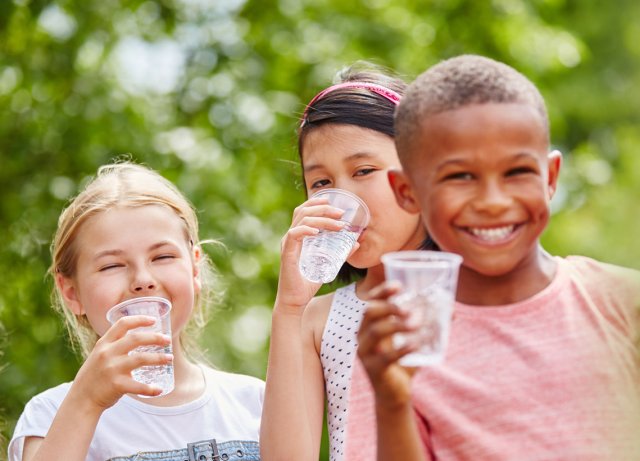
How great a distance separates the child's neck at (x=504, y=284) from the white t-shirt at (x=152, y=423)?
4.70 ft

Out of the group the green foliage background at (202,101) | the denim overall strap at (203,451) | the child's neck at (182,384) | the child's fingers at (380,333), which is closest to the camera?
the child's fingers at (380,333)

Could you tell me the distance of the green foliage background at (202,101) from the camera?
22.4ft

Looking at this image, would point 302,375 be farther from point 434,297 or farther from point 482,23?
point 482,23

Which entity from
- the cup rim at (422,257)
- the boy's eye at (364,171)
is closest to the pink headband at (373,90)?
the boy's eye at (364,171)

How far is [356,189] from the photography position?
3.03m

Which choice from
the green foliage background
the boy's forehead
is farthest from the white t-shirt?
the green foliage background

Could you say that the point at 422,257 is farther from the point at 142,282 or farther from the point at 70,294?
the point at 70,294

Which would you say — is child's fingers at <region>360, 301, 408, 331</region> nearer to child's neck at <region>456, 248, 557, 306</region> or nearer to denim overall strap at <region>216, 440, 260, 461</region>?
child's neck at <region>456, 248, 557, 306</region>

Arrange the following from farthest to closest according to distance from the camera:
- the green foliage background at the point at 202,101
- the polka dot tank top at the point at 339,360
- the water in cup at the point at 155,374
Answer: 1. the green foliage background at the point at 202,101
2. the polka dot tank top at the point at 339,360
3. the water in cup at the point at 155,374

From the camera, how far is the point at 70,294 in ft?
11.4

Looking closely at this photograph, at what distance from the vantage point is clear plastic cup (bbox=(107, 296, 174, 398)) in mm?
2875

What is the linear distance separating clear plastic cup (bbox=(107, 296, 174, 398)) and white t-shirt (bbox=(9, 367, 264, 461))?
41 cm

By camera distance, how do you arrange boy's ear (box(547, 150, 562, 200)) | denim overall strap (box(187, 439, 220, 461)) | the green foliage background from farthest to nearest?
the green foliage background → denim overall strap (box(187, 439, 220, 461)) → boy's ear (box(547, 150, 562, 200))

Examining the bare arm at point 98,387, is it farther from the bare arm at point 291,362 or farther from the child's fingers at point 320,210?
the child's fingers at point 320,210
